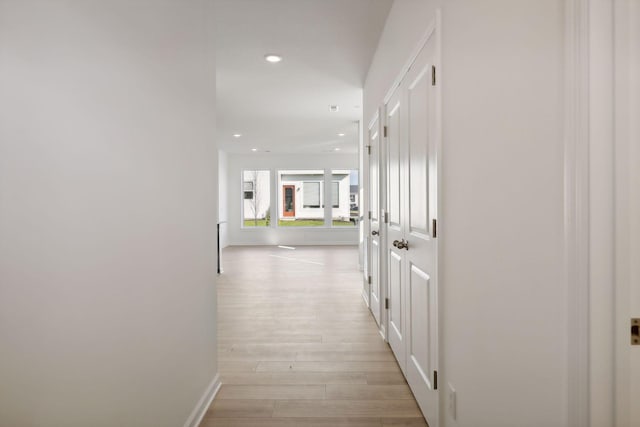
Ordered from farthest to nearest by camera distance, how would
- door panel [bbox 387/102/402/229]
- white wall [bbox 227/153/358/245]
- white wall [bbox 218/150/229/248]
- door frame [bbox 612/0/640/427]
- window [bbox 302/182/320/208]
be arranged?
window [bbox 302/182/320/208] < white wall [bbox 227/153/358/245] < white wall [bbox 218/150/229/248] < door panel [bbox 387/102/402/229] < door frame [bbox 612/0/640/427]

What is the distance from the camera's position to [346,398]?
224 cm

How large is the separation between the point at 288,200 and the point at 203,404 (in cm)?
906

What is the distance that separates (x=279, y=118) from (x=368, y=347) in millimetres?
4480

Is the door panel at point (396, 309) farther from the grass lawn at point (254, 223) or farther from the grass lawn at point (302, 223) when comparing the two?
the grass lawn at point (254, 223)

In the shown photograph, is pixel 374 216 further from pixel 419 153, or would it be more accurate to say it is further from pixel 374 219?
pixel 419 153

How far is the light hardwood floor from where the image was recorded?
6.81 feet

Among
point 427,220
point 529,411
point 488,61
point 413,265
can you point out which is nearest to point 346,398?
point 413,265

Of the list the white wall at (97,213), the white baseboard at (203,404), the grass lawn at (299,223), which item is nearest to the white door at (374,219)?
the white baseboard at (203,404)

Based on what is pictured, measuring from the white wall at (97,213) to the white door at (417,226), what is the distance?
1.27 metres

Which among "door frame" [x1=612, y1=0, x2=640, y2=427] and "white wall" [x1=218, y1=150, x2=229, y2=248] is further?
"white wall" [x1=218, y1=150, x2=229, y2=248]

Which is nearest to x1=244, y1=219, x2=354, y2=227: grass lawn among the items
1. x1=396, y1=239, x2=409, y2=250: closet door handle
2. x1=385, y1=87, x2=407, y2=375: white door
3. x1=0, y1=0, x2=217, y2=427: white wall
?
x1=385, y1=87, x2=407, y2=375: white door

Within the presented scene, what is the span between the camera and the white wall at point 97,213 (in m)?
0.90

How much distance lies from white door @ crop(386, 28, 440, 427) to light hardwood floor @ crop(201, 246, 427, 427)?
235 millimetres

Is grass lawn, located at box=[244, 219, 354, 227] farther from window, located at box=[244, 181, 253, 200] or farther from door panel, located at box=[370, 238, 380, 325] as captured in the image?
door panel, located at box=[370, 238, 380, 325]
